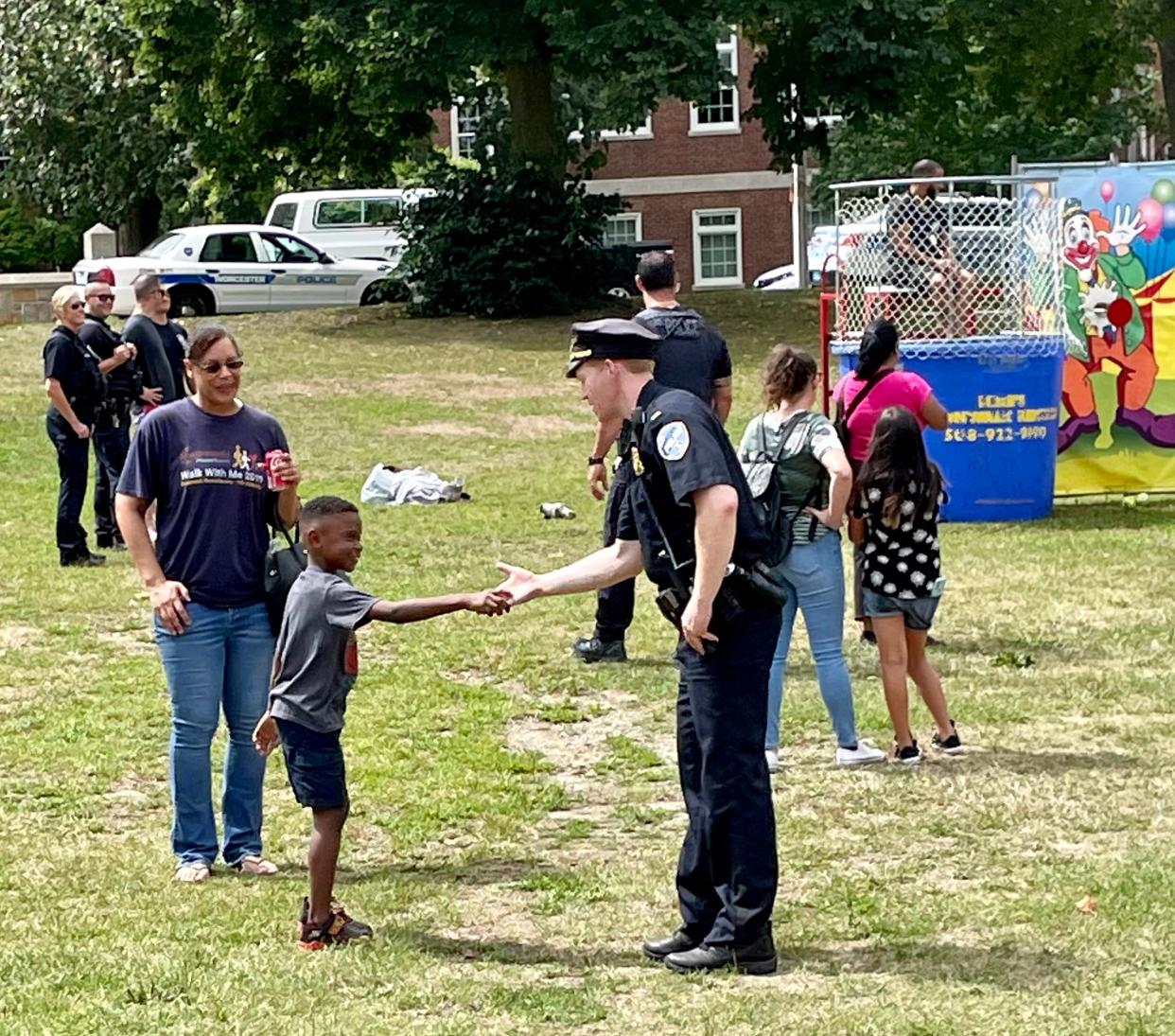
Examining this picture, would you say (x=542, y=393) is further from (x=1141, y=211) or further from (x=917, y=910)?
(x=917, y=910)

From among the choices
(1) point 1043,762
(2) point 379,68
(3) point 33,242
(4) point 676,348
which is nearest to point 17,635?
(4) point 676,348

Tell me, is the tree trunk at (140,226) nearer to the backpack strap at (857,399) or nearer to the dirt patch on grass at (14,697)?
the dirt patch on grass at (14,697)

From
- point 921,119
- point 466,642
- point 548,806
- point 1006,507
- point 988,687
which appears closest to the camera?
point 548,806

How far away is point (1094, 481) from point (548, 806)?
9154 mm

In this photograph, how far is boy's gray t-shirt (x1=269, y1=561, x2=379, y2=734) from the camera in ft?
21.2

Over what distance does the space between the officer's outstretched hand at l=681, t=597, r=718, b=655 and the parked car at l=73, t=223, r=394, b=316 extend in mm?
26522

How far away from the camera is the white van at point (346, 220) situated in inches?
1485

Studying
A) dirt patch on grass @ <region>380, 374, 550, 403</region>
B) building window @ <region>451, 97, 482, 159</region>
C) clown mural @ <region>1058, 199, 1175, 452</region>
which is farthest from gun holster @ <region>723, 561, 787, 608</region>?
building window @ <region>451, 97, 482, 159</region>

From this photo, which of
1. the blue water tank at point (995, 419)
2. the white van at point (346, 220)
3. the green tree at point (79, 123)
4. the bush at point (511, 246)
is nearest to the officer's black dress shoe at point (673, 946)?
the blue water tank at point (995, 419)

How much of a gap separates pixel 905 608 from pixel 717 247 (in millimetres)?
47024

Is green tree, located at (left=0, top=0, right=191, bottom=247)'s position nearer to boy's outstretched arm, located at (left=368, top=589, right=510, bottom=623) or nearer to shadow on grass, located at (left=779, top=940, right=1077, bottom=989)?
boy's outstretched arm, located at (left=368, top=589, right=510, bottom=623)

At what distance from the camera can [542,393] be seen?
79.2ft

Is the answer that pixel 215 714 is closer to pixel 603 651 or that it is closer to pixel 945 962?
pixel 945 962

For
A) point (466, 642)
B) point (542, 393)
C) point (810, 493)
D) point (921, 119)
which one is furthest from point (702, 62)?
point (810, 493)
